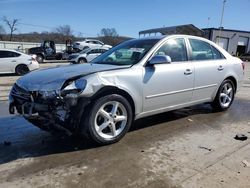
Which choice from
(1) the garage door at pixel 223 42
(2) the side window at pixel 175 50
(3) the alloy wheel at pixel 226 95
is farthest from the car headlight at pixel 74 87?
(1) the garage door at pixel 223 42

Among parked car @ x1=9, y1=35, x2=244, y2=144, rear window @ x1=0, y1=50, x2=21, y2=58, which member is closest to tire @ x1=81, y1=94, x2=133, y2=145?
parked car @ x1=9, y1=35, x2=244, y2=144

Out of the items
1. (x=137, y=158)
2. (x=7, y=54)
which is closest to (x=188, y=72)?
(x=137, y=158)

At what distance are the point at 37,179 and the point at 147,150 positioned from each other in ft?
5.10

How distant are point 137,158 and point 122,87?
1057 millimetres

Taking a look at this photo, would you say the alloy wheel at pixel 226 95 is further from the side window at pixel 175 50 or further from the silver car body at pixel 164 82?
the side window at pixel 175 50

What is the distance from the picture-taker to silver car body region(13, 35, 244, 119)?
4.14 metres

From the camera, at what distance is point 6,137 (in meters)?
4.77

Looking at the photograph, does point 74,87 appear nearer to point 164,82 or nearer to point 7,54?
point 164,82

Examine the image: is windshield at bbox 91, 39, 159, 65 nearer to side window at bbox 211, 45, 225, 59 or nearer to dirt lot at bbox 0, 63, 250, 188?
dirt lot at bbox 0, 63, 250, 188

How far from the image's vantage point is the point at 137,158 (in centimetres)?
392

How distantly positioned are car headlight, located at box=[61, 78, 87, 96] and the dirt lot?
2.80ft

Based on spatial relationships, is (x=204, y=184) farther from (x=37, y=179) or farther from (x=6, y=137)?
(x=6, y=137)

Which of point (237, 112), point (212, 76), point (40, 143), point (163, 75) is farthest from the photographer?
point (237, 112)

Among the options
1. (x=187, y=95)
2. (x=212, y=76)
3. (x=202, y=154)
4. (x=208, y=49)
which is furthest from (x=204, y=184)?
(x=208, y=49)
